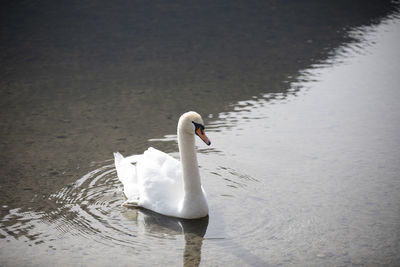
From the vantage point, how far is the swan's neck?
514cm

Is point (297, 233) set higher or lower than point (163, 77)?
lower

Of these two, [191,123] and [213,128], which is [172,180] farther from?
[213,128]

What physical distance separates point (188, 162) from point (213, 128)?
80.9 inches

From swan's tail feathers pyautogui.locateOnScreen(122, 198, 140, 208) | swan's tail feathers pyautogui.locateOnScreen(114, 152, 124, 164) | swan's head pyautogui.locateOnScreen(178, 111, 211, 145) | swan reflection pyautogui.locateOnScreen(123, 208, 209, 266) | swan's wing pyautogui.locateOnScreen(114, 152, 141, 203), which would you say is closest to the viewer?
swan reflection pyautogui.locateOnScreen(123, 208, 209, 266)

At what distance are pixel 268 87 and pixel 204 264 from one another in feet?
14.5

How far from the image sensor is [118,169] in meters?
5.89

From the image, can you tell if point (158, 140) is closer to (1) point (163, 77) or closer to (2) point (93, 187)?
(2) point (93, 187)

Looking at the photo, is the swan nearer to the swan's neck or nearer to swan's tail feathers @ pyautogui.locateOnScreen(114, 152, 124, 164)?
the swan's neck

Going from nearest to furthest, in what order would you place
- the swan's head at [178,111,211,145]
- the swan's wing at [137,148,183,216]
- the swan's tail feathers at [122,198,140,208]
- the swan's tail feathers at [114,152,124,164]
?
the swan's head at [178,111,211,145], the swan's wing at [137,148,183,216], the swan's tail feathers at [122,198,140,208], the swan's tail feathers at [114,152,124,164]

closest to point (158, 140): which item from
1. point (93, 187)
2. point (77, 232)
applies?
point (93, 187)

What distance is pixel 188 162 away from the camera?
5.15 m

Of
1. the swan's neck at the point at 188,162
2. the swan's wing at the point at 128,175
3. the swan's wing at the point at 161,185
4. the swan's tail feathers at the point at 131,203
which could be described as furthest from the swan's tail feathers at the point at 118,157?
the swan's neck at the point at 188,162

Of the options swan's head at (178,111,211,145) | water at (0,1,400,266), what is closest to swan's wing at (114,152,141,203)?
water at (0,1,400,266)

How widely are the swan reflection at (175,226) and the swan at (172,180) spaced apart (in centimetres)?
5
